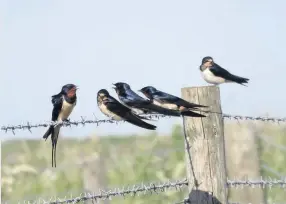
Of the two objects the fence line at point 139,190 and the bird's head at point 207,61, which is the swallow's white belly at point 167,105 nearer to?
the fence line at point 139,190

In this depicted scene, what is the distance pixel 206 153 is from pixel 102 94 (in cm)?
214

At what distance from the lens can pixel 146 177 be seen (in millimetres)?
10312

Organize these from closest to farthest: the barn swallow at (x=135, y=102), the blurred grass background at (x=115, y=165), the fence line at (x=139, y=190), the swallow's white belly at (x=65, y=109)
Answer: the fence line at (x=139, y=190) → the barn swallow at (x=135, y=102) → the swallow's white belly at (x=65, y=109) → the blurred grass background at (x=115, y=165)

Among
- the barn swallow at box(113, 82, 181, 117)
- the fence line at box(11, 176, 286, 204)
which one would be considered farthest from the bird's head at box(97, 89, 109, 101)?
the fence line at box(11, 176, 286, 204)

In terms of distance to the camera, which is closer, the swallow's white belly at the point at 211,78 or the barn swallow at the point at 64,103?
the barn swallow at the point at 64,103

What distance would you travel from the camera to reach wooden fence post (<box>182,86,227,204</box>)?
5.41 metres

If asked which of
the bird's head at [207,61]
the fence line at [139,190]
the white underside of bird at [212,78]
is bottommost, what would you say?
the fence line at [139,190]

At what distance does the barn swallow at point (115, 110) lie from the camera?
227 inches

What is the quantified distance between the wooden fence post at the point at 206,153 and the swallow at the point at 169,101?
49 mm

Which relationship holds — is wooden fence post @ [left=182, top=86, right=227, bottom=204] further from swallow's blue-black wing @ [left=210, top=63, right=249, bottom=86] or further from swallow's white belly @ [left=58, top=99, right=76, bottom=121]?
swallow's blue-black wing @ [left=210, top=63, right=249, bottom=86]

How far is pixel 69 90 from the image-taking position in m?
8.11

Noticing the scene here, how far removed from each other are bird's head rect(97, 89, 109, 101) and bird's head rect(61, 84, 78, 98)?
0.62 m

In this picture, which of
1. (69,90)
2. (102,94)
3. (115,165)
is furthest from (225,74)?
(102,94)

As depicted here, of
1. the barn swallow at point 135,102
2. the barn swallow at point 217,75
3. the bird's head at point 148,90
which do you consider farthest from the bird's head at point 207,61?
the bird's head at point 148,90
